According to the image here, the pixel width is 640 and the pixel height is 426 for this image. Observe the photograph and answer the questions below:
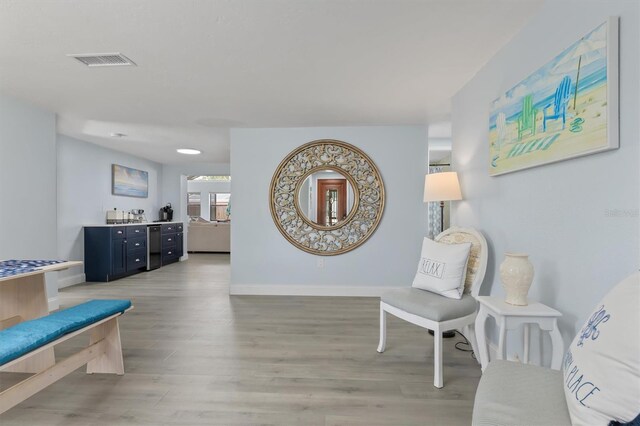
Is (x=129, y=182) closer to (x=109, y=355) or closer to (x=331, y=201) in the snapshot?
(x=331, y=201)

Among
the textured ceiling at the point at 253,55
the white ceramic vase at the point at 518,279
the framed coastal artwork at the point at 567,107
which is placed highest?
the textured ceiling at the point at 253,55

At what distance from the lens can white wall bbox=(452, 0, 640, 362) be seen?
1259 mm

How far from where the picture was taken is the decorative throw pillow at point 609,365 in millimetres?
822

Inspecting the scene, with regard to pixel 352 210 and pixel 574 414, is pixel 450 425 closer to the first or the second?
pixel 574 414

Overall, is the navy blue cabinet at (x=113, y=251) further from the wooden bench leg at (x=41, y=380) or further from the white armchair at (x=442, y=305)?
the white armchair at (x=442, y=305)

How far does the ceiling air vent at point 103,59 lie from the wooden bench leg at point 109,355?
186cm

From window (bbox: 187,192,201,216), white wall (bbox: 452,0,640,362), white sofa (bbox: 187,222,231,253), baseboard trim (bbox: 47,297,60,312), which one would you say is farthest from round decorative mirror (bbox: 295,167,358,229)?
window (bbox: 187,192,201,216)

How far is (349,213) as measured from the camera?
426cm

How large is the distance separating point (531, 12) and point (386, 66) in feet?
3.16

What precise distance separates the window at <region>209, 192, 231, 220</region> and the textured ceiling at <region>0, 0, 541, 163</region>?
784 centimetres

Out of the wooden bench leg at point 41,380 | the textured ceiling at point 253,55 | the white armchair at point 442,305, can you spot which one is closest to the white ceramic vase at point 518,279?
the white armchair at point 442,305

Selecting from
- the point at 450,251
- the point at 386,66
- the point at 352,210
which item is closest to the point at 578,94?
the point at 450,251

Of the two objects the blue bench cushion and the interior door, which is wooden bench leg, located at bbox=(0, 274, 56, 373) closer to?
the blue bench cushion

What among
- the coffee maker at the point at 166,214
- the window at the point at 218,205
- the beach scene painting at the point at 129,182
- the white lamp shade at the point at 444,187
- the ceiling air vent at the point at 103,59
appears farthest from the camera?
the window at the point at 218,205
